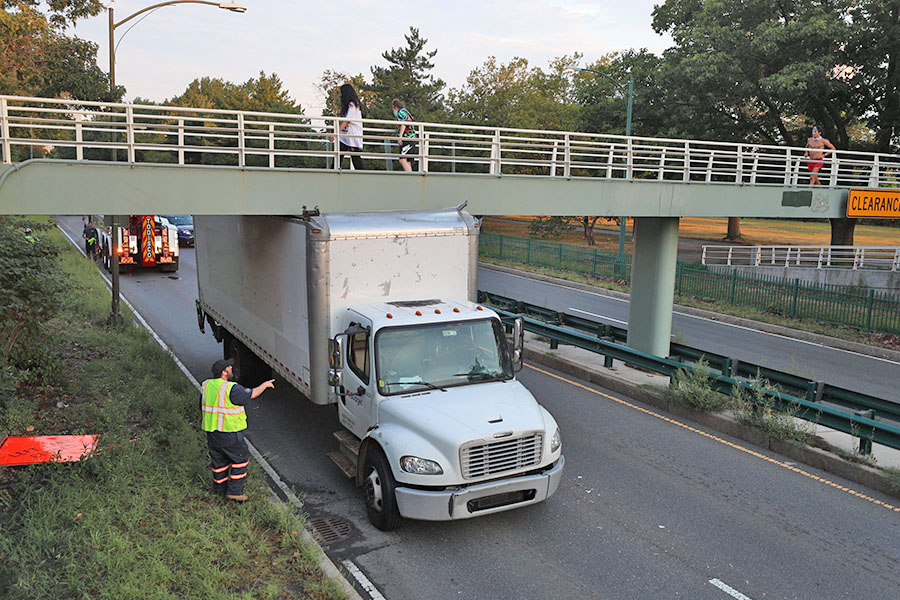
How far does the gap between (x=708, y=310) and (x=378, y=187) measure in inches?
585

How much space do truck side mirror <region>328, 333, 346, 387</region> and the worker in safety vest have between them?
881 mm

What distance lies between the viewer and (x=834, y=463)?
898 centimetres

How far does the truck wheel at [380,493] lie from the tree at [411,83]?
156ft

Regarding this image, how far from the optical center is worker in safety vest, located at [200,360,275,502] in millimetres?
7195

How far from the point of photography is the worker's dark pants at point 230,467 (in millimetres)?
7273

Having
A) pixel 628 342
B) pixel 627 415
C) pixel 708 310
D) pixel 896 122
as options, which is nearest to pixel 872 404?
pixel 627 415

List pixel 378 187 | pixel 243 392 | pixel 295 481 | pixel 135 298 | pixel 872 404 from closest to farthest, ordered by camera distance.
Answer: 1. pixel 243 392
2. pixel 295 481
3. pixel 872 404
4. pixel 378 187
5. pixel 135 298

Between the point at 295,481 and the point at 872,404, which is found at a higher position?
the point at 872,404

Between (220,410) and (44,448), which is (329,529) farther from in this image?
(44,448)

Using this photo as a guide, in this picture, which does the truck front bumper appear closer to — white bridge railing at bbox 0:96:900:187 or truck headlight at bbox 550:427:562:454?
truck headlight at bbox 550:427:562:454

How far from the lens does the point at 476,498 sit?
6867 mm

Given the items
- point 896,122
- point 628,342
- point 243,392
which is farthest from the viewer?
point 896,122

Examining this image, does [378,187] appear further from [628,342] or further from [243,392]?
[628,342]

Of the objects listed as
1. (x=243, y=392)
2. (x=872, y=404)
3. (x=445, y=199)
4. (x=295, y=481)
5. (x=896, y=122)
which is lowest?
(x=295, y=481)
